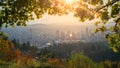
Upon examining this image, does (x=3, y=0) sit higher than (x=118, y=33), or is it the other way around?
(x=3, y=0)

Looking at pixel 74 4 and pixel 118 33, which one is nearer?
pixel 74 4

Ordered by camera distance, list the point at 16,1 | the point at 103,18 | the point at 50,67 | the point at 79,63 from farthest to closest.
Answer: the point at 79,63 < the point at 50,67 < the point at 103,18 < the point at 16,1

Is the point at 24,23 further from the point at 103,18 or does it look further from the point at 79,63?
the point at 79,63

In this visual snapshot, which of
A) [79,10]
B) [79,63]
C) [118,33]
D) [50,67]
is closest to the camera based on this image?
[79,10]

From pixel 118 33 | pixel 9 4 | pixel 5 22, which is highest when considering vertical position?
pixel 9 4

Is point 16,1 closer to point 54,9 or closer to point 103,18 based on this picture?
point 54,9

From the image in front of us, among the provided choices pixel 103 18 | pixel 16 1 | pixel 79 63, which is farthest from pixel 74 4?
pixel 79 63

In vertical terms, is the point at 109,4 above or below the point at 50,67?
above

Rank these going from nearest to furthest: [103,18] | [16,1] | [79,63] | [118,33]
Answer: [16,1], [103,18], [118,33], [79,63]

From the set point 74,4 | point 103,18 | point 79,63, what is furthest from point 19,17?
point 79,63
